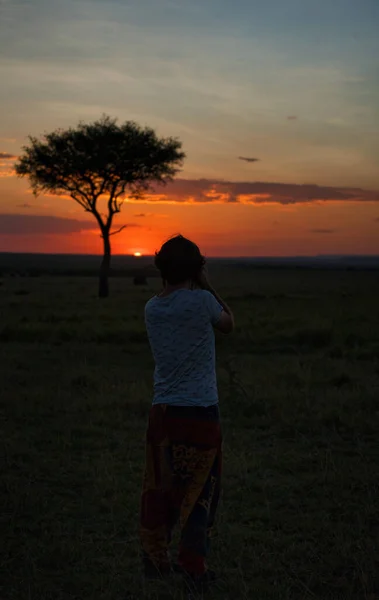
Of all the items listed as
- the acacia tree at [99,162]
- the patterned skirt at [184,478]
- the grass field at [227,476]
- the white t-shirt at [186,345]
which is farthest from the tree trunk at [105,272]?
the white t-shirt at [186,345]

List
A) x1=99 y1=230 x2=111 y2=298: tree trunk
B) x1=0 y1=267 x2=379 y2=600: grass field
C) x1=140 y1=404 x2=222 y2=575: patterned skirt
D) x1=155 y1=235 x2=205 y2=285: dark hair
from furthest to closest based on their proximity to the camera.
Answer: x1=99 y1=230 x2=111 y2=298: tree trunk
x1=0 y1=267 x2=379 y2=600: grass field
x1=140 y1=404 x2=222 y2=575: patterned skirt
x1=155 y1=235 x2=205 y2=285: dark hair

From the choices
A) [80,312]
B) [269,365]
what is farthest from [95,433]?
[80,312]

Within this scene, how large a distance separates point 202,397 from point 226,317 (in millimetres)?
462

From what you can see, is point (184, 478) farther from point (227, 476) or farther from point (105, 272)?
point (105, 272)

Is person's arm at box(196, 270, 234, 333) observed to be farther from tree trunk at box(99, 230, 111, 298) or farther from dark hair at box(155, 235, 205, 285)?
tree trunk at box(99, 230, 111, 298)

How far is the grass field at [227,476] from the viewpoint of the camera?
474 centimetres

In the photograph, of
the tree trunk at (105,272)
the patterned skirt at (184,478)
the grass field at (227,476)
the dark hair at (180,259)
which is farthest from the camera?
the tree trunk at (105,272)

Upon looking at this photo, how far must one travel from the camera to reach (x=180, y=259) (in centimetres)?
407

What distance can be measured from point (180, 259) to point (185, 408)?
83 cm

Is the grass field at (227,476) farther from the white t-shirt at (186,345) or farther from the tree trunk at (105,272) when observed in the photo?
the tree trunk at (105,272)

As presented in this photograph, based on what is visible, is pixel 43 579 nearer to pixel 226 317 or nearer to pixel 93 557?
pixel 93 557

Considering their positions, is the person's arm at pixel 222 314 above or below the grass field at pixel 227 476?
above

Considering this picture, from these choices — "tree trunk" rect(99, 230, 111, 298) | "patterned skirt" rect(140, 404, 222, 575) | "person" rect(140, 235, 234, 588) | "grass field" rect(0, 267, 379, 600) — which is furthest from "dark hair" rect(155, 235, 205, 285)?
"tree trunk" rect(99, 230, 111, 298)

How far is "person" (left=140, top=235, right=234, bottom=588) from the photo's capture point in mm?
4098
